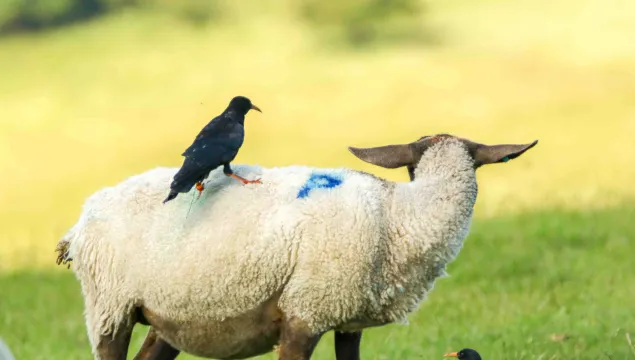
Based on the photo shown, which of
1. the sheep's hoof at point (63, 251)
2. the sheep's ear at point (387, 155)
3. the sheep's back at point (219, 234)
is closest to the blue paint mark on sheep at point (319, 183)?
the sheep's back at point (219, 234)

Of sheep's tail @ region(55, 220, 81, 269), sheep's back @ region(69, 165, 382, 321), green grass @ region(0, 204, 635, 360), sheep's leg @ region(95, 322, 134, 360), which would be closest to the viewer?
sheep's back @ region(69, 165, 382, 321)

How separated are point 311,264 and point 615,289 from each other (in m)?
6.58

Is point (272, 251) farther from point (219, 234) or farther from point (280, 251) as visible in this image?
point (219, 234)

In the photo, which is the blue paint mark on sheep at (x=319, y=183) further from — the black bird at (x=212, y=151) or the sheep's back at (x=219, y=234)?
the black bird at (x=212, y=151)

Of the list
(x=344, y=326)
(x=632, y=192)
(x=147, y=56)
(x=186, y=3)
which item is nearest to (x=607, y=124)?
(x=632, y=192)

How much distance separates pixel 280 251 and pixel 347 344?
0.90m

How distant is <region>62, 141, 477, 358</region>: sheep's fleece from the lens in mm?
5652

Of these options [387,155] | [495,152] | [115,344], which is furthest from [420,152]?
[115,344]

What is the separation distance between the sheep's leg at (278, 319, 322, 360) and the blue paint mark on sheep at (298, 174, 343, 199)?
661 millimetres

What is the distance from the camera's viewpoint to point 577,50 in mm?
24734

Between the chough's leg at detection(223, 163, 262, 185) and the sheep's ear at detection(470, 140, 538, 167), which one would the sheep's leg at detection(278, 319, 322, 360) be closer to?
the chough's leg at detection(223, 163, 262, 185)

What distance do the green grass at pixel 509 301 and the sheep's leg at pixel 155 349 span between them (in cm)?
214

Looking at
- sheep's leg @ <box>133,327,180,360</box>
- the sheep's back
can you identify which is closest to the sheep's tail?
the sheep's back

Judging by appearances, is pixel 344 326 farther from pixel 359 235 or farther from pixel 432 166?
pixel 432 166
